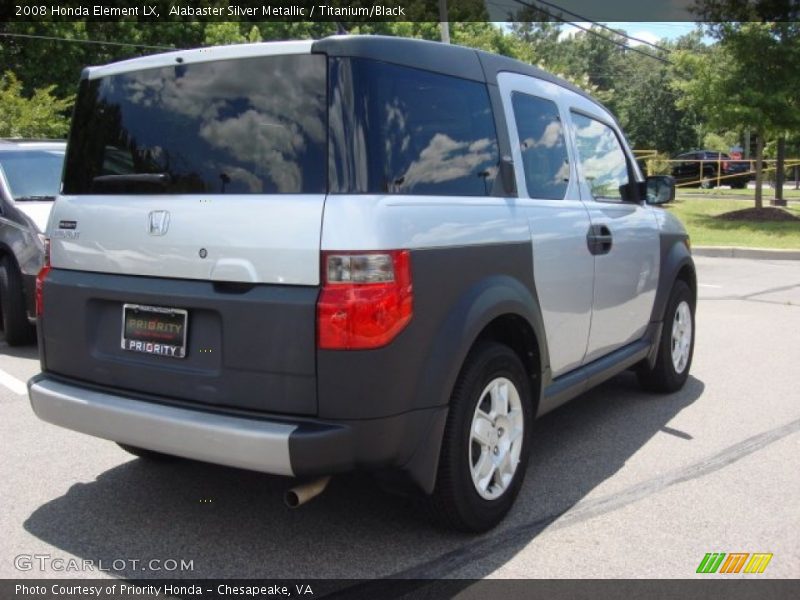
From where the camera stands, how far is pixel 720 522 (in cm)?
358

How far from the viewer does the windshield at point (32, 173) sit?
7.64m

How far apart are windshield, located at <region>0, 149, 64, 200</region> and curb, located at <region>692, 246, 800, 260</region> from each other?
11.1 m

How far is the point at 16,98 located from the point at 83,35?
9.23 meters

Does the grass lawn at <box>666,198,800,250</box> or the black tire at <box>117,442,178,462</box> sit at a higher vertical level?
the grass lawn at <box>666,198,800,250</box>

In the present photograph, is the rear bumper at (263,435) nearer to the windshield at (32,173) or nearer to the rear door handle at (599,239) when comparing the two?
the rear door handle at (599,239)

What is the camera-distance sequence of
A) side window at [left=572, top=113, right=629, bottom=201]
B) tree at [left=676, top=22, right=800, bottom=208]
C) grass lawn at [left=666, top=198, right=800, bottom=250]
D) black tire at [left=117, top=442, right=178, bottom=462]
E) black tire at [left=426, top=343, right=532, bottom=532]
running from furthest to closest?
tree at [left=676, top=22, right=800, bottom=208] → grass lawn at [left=666, top=198, right=800, bottom=250] → side window at [left=572, top=113, right=629, bottom=201] → black tire at [left=117, top=442, right=178, bottom=462] → black tire at [left=426, top=343, right=532, bottom=532]

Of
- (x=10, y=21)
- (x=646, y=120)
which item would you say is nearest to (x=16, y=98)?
(x=10, y=21)

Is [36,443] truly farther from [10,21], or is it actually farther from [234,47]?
[10,21]

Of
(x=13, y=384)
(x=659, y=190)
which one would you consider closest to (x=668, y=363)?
(x=659, y=190)

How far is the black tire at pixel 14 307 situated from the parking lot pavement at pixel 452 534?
195cm

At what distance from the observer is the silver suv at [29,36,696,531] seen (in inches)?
112

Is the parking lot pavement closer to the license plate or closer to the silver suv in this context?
the silver suv

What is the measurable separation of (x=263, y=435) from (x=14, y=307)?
5.22 m

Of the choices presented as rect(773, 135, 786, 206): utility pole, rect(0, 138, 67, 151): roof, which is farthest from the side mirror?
rect(773, 135, 786, 206): utility pole
